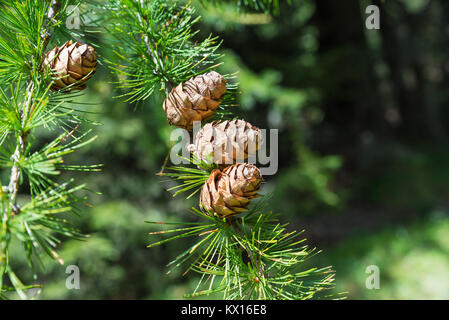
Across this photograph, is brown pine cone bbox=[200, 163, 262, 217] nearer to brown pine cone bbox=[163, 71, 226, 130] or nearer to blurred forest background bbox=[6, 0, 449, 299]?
brown pine cone bbox=[163, 71, 226, 130]

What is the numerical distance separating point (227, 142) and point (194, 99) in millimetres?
98

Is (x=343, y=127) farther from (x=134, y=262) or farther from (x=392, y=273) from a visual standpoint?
(x=134, y=262)

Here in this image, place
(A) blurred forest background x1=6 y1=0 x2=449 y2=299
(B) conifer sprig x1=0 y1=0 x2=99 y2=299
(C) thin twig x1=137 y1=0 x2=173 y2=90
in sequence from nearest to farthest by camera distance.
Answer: (B) conifer sprig x1=0 y1=0 x2=99 y2=299
(C) thin twig x1=137 y1=0 x2=173 y2=90
(A) blurred forest background x1=6 y1=0 x2=449 y2=299

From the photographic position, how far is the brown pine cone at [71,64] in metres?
0.60

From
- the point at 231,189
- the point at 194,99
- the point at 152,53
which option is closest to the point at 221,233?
the point at 231,189

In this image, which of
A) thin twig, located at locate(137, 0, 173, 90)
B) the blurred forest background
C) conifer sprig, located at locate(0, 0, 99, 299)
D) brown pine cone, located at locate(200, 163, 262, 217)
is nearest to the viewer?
conifer sprig, located at locate(0, 0, 99, 299)

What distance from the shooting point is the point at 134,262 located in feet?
8.76

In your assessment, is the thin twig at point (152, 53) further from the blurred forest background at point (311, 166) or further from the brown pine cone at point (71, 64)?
the blurred forest background at point (311, 166)

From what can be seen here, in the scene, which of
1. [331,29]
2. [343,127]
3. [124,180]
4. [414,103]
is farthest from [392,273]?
[414,103]

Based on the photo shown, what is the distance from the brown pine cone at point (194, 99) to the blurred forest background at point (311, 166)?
11.0 inches

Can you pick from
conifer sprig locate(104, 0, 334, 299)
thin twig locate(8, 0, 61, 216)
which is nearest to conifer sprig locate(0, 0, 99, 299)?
thin twig locate(8, 0, 61, 216)

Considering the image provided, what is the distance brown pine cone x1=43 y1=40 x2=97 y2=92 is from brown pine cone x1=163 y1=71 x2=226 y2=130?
15 cm

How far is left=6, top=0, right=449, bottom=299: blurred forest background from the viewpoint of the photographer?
2400 mm

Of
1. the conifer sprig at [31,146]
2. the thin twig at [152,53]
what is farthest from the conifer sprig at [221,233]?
the conifer sprig at [31,146]
